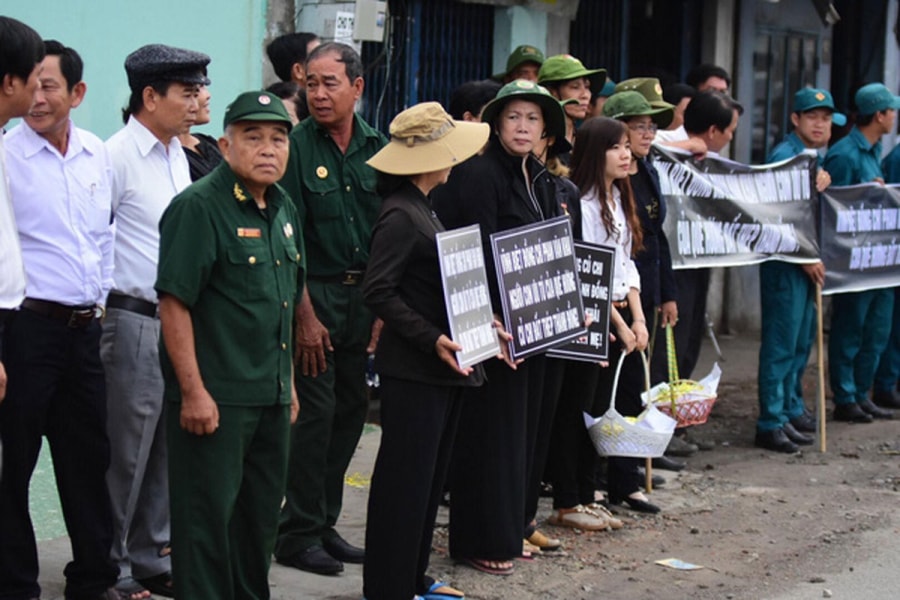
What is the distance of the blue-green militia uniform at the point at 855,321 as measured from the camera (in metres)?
10.5

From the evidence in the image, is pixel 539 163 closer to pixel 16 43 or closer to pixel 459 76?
pixel 16 43

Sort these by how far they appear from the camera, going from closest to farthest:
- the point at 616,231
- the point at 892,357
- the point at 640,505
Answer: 1. the point at 616,231
2. the point at 640,505
3. the point at 892,357

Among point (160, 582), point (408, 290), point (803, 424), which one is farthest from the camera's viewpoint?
point (803, 424)

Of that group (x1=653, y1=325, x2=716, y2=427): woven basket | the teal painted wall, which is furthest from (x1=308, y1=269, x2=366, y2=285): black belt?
the teal painted wall

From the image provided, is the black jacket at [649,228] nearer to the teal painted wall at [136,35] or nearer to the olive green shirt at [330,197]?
the olive green shirt at [330,197]

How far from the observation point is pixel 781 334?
9.52 metres

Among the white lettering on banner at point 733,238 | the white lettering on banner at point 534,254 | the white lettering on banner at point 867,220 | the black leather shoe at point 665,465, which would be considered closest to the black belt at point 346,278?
the white lettering on banner at point 534,254

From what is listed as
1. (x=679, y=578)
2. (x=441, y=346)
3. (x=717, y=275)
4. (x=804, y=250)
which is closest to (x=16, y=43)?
(x=441, y=346)

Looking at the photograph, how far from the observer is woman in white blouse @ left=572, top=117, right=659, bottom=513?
23.6 ft

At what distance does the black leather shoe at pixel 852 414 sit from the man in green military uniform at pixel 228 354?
6490mm

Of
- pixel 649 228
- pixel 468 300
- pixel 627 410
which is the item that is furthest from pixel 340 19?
pixel 468 300

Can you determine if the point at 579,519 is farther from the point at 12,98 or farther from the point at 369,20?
the point at 369,20

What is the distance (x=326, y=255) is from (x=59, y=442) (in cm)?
145

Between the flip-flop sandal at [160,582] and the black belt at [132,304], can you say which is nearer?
the black belt at [132,304]
